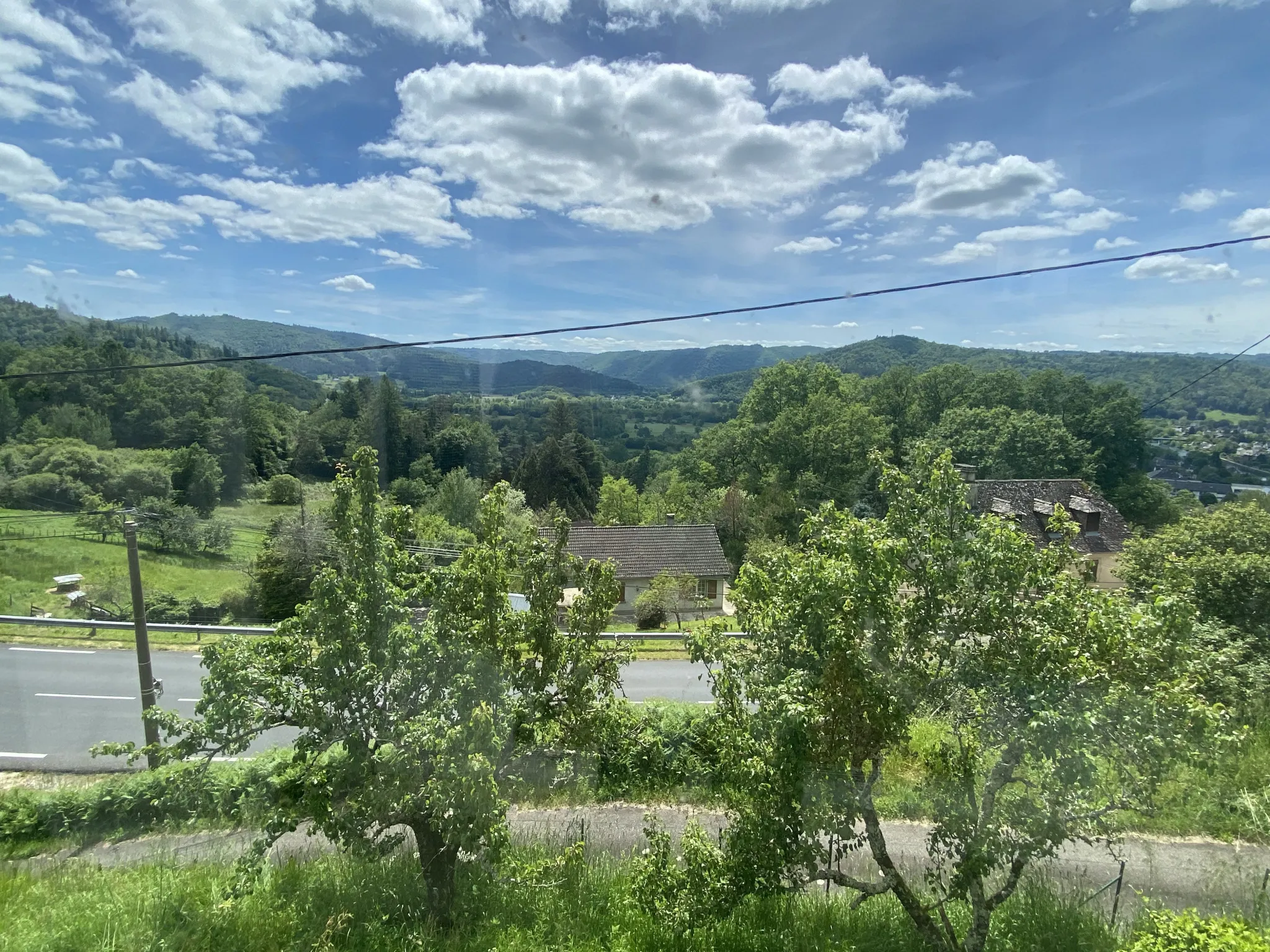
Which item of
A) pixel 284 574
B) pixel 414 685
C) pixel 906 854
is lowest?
pixel 284 574

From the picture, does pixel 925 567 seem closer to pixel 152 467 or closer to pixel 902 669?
pixel 902 669

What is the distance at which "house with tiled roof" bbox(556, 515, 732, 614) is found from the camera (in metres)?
25.9

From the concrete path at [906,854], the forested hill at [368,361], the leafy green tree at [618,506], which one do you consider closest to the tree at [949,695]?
the concrete path at [906,854]

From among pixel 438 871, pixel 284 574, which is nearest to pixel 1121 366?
pixel 284 574

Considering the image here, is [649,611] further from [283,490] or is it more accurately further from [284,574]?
[283,490]

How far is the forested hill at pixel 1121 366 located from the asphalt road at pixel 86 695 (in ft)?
62.5

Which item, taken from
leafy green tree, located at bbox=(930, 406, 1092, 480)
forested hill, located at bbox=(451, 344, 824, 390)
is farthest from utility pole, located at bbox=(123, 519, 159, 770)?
forested hill, located at bbox=(451, 344, 824, 390)

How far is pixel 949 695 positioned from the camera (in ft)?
13.9

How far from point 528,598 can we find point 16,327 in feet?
105

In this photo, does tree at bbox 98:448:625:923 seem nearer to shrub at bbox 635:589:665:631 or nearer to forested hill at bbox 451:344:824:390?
shrub at bbox 635:589:665:631

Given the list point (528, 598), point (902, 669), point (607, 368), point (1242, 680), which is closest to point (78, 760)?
point (528, 598)

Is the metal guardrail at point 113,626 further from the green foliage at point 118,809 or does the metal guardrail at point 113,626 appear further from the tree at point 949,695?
the tree at point 949,695

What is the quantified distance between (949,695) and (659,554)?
22.7 metres

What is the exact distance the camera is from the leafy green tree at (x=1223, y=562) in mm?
10203
